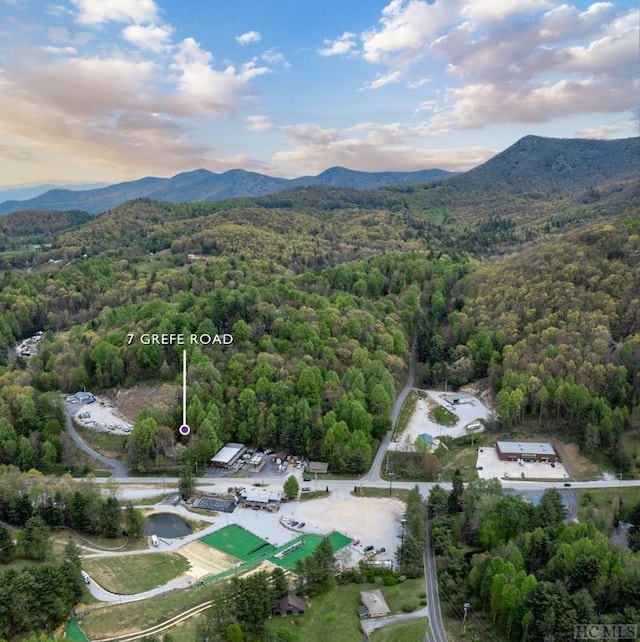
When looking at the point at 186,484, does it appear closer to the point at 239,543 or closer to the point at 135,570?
the point at 239,543

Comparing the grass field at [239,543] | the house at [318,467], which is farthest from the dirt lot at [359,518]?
the house at [318,467]

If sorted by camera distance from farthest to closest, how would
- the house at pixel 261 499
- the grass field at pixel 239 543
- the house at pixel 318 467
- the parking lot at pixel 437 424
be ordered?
the parking lot at pixel 437 424
the house at pixel 318 467
the house at pixel 261 499
the grass field at pixel 239 543

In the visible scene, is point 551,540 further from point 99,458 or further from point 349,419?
point 99,458

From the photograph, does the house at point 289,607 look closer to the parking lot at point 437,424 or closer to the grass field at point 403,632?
the grass field at point 403,632

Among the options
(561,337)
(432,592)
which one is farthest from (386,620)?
(561,337)

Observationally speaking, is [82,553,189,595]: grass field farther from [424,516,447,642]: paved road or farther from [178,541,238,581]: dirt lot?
[424,516,447,642]: paved road

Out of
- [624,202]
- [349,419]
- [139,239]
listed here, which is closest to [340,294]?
[349,419]

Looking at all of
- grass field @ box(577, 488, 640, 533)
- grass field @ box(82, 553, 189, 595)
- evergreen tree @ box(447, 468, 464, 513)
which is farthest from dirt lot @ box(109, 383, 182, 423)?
grass field @ box(577, 488, 640, 533)
